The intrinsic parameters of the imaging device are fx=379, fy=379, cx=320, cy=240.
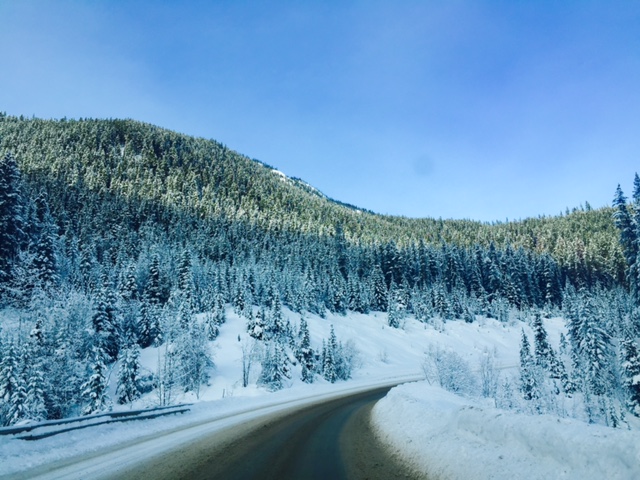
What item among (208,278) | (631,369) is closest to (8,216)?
(208,278)

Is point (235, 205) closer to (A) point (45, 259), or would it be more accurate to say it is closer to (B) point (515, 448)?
(A) point (45, 259)

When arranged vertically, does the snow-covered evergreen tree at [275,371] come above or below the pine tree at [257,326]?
below

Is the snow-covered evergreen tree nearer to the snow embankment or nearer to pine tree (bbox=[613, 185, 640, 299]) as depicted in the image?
the snow embankment

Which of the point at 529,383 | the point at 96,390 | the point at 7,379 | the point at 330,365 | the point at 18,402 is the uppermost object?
the point at 7,379

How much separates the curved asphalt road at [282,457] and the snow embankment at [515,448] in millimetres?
704

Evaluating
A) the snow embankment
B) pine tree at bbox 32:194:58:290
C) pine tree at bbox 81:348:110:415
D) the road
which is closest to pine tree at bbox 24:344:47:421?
pine tree at bbox 81:348:110:415

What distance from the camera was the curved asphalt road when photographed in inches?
280

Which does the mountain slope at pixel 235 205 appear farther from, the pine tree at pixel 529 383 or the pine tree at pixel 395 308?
the pine tree at pixel 529 383

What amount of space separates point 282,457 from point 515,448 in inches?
196

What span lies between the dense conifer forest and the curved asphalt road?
62.0 feet

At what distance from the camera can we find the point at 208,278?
252ft

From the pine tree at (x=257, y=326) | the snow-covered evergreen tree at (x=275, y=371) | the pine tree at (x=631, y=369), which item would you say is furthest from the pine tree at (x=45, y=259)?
the pine tree at (x=631, y=369)

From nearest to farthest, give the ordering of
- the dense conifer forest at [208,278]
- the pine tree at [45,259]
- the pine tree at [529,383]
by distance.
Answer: the dense conifer forest at [208,278]
the pine tree at [529,383]
the pine tree at [45,259]

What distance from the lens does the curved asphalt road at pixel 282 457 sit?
7.12m
